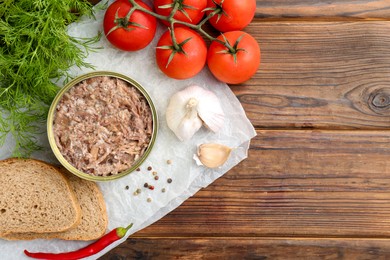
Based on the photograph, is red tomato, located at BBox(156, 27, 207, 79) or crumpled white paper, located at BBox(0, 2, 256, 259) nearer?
→ red tomato, located at BBox(156, 27, 207, 79)

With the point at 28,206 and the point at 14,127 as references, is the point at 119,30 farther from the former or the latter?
the point at 28,206

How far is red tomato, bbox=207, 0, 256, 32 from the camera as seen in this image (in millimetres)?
1726

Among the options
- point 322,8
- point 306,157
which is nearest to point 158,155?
point 306,157

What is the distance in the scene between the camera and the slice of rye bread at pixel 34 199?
5.95ft

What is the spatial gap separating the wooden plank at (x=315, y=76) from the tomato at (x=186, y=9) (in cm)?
24

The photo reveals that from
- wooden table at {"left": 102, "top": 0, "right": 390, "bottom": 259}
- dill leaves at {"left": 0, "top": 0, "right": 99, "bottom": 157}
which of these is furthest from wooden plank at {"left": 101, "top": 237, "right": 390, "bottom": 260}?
dill leaves at {"left": 0, "top": 0, "right": 99, "bottom": 157}

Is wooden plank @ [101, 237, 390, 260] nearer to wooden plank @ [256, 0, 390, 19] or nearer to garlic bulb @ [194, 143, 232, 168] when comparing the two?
garlic bulb @ [194, 143, 232, 168]

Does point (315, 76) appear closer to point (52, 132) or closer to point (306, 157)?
point (306, 157)

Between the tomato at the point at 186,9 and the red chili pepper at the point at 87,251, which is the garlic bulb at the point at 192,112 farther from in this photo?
the red chili pepper at the point at 87,251

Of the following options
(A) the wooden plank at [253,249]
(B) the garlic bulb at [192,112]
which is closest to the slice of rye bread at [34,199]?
(A) the wooden plank at [253,249]

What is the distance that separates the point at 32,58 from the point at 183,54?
0.48 metres

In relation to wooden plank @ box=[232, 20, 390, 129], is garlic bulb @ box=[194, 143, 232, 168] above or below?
below

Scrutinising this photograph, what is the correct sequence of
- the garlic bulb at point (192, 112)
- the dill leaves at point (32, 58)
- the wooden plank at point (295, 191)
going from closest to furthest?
the dill leaves at point (32, 58)
the garlic bulb at point (192, 112)
the wooden plank at point (295, 191)

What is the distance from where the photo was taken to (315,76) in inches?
74.8
